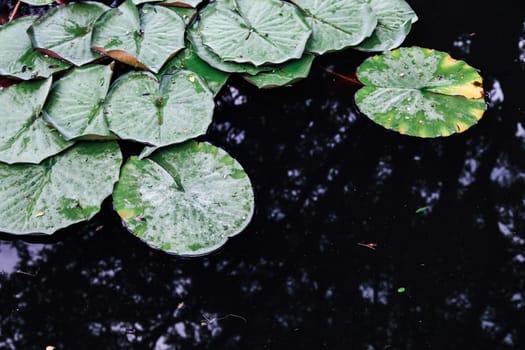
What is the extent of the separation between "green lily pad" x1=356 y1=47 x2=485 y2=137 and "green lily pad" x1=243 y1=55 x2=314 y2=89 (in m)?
0.27

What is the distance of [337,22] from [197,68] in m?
0.75

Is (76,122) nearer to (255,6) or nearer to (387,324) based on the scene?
(255,6)

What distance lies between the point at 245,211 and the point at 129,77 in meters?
0.86

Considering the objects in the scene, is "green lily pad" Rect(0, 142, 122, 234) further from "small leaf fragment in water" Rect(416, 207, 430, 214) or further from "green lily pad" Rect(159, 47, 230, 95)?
"small leaf fragment in water" Rect(416, 207, 430, 214)

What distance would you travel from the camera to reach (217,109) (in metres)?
2.54

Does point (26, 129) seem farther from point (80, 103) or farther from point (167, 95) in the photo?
point (167, 95)

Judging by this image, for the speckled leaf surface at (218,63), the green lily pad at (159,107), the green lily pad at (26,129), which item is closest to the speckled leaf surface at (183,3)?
the speckled leaf surface at (218,63)

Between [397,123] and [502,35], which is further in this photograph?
[502,35]

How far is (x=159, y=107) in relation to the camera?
7.58 ft

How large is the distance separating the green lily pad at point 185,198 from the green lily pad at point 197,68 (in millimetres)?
383

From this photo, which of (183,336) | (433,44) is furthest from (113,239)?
(433,44)

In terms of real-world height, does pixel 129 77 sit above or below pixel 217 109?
above

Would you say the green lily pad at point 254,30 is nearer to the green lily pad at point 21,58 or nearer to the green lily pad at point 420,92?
the green lily pad at point 420,92

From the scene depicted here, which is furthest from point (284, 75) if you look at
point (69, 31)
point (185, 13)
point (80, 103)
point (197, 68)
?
point (69, 31)
